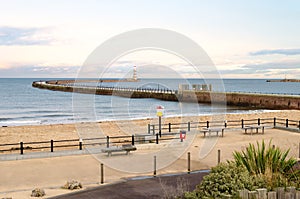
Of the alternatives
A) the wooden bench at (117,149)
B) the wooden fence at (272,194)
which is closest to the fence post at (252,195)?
the wooden fence at (272,194)

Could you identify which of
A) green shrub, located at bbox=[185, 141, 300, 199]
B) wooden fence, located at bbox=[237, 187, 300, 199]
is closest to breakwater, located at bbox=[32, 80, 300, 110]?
green shrub, located at bbox=[185, 141, 300, 199]

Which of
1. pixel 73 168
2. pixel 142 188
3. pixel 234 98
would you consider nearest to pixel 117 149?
pixel 73 168

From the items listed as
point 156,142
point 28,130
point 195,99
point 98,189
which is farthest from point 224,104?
point 98,189

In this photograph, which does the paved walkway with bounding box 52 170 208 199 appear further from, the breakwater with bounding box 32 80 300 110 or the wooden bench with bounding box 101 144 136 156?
the breakwater with bounding box 32 80 300 110

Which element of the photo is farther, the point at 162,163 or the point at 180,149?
the point at 180,149

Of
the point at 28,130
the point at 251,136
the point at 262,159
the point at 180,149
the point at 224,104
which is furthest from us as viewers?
the point at 224,104

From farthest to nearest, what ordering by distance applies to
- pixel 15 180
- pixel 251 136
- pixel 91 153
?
pixel 251 136
pixel 91 153
pixel 15 180

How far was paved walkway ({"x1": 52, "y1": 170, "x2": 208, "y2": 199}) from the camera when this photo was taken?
995cm

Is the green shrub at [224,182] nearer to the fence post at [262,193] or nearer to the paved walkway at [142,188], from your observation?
the fence post at [262,193]

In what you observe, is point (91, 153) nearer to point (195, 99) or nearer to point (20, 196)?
point (20, 196)

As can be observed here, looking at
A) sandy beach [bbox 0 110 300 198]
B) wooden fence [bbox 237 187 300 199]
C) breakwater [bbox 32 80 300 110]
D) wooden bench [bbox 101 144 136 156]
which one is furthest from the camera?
breakwater [bbox 32 80 300 110]

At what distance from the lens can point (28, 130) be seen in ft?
111

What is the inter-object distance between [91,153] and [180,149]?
434 centimetres

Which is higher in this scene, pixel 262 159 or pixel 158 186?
pixel 262 159
